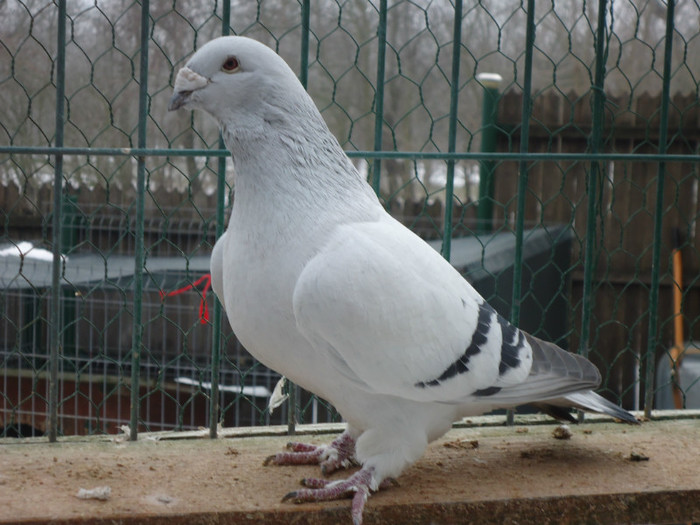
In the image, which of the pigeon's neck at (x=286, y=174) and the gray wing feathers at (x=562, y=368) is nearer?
the pigeon's neck at (x=286, y=174)

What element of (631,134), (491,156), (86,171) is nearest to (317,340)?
(491,156)

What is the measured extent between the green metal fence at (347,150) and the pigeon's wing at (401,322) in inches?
25.3

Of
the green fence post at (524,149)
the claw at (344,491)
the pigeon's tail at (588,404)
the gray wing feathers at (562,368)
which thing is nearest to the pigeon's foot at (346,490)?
the claw at (344,491)

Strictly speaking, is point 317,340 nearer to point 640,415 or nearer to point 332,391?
point 332,391

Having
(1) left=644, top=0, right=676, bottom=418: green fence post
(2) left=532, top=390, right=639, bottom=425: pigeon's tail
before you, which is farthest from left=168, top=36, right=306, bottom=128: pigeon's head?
(1) left=644, top=0, right=676, bottom=418: green fence post

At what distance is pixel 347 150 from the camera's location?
3297 mm

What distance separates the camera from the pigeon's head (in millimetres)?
1706

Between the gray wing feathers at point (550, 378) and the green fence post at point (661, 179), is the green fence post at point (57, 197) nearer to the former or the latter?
the gray wing feathers at point (550, 378)

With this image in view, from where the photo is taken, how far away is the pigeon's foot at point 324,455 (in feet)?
6.84

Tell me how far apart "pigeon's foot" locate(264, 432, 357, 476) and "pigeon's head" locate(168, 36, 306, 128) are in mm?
937

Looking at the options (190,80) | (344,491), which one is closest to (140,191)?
(190,80)

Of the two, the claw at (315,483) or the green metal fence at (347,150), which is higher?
the green metal fence at (347,150)

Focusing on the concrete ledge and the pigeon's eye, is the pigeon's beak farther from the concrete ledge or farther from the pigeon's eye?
the concrete ledge

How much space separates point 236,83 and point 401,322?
66 cm
